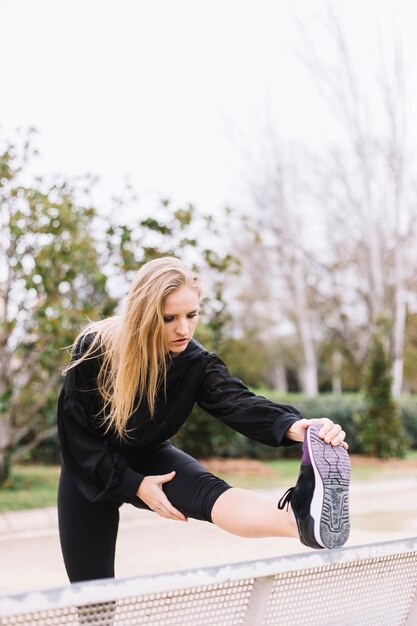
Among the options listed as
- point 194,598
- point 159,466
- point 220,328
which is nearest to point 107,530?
point 159,466

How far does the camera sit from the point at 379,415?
1274 cm

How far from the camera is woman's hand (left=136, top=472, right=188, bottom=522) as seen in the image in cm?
253

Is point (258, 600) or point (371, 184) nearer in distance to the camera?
point (258, 600)

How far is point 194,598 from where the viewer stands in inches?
63.0

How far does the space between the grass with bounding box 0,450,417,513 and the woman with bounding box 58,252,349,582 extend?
4.34 m

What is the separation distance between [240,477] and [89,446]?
7.20 metres

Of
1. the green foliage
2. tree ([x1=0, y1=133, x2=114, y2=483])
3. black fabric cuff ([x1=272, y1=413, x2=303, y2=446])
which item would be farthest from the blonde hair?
the green foliage

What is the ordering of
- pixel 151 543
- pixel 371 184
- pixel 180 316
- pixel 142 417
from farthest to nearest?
pixel 371 184 → pixel 151 543 → pixel 142 417 → pixel 180 316

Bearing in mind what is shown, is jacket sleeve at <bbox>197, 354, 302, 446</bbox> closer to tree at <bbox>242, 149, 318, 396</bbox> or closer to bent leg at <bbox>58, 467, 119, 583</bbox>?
bent leg at <bbox>58, 467, 119, 583</bbox>

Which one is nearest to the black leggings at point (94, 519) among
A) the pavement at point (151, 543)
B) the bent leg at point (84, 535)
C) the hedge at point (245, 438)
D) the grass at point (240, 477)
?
the bent leg at point (84, 535)

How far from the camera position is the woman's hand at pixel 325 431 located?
7.23ft

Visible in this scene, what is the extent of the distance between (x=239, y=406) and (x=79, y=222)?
5.30m

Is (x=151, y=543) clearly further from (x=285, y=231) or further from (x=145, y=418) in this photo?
(x=285, y=231)

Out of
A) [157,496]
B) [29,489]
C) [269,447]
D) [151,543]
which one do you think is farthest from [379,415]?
[157,496]
